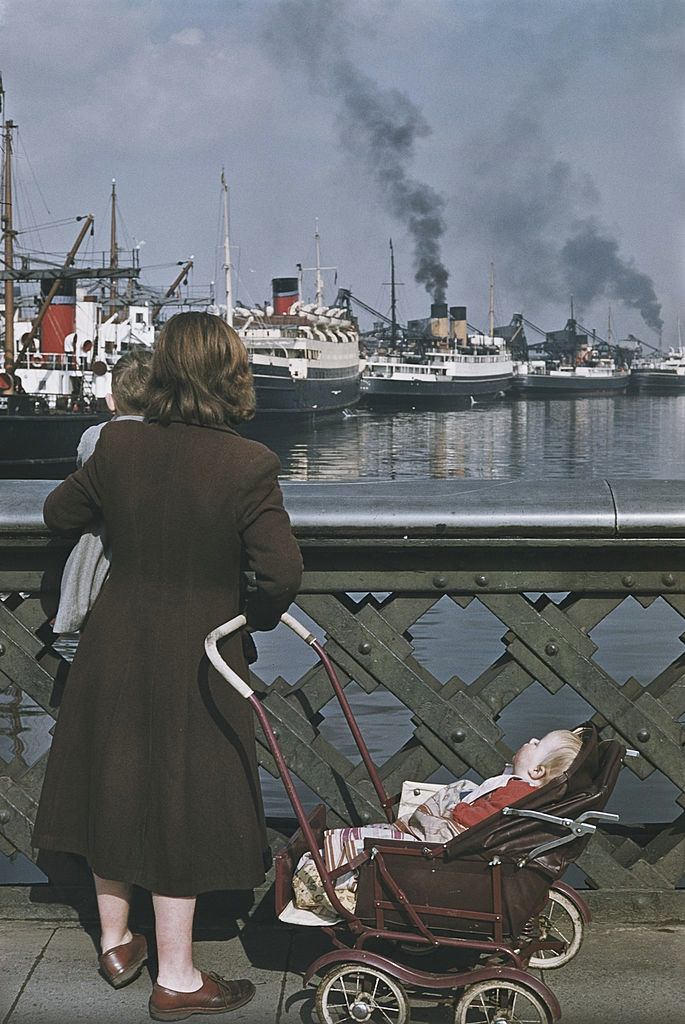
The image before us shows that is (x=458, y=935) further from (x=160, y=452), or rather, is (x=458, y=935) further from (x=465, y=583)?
(x=160, y=452)

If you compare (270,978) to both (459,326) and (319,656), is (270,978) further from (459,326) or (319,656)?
(459,326)

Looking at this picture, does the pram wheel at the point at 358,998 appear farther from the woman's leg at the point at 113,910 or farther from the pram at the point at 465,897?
the woman's leg at the point at 113,910

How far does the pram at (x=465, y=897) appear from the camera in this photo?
121 inches

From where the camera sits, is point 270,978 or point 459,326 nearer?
point 270,978

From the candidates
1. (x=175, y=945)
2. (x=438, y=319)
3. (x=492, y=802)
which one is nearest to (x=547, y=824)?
(x=492, y=802)

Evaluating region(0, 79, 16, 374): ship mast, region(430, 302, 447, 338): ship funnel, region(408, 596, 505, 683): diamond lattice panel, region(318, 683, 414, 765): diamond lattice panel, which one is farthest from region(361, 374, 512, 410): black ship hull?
region(318, 683, 414, 765): diamond lattice panel

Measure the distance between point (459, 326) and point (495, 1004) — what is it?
469ft

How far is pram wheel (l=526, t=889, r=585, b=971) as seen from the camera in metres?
3.39

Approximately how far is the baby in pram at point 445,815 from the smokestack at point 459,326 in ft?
462

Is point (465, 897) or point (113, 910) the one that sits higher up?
point (465, 897)

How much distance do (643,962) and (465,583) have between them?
1061 millimetres

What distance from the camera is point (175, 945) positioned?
3307mm

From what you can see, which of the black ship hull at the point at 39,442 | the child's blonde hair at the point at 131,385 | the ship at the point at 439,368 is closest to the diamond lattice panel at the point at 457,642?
the child's blonde hair at the point at 131,385

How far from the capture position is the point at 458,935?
323 cm
